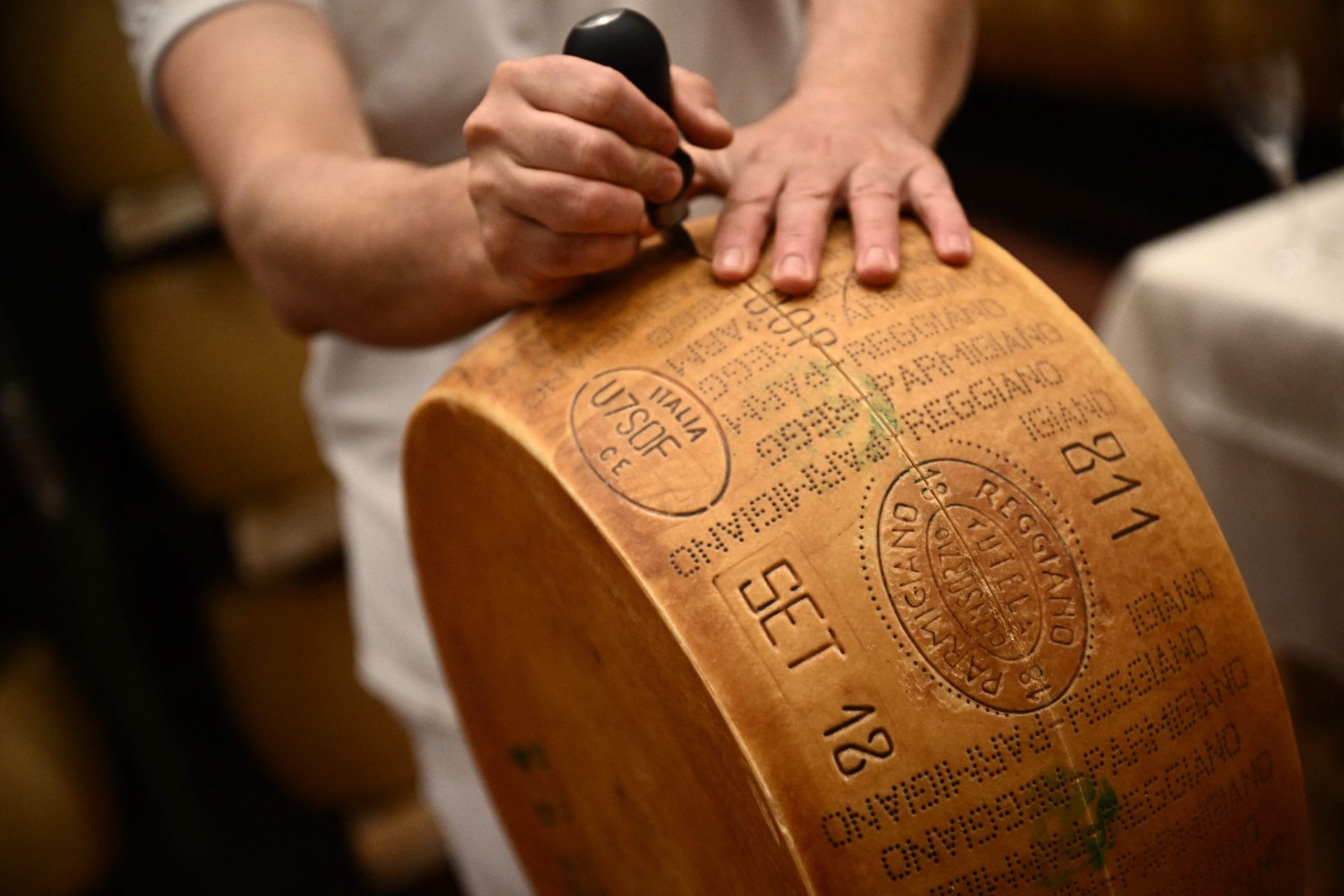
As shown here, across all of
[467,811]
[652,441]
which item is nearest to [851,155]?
[652,441]

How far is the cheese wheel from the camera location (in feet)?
1.74

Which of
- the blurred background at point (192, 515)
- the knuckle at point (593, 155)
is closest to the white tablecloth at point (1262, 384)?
the blurred background at point (192, 515)

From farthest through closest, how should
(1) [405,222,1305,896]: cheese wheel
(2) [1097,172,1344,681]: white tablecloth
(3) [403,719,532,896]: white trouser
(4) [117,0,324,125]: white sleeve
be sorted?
(2) [1097,172,1344,681]: white tablecloth < (3) [403,719,532,896]: white trouser < (4) [117,0,324,125]: white sleeve < (1) [405,222,1305,896]: cheese wheel

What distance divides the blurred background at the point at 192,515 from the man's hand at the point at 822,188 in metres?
1.00

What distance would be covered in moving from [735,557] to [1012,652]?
0.47 ft

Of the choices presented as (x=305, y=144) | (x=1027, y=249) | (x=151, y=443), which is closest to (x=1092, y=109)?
(x=1027, y=249)

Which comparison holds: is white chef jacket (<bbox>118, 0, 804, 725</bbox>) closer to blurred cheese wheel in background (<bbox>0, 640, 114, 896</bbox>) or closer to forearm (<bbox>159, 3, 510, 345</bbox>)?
forearm (<bbox>159, 3, 510, 345</bbox>)

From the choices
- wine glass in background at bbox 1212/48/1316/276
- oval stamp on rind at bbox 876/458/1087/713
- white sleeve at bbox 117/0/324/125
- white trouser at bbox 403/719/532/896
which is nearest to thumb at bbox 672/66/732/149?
oval stamp on rind at bbox 876/458/1087/713

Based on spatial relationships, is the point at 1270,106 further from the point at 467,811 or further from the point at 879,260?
the point at 467,811

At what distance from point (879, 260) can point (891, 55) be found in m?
0.26

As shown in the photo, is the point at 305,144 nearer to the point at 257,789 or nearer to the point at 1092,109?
the point at 257,789

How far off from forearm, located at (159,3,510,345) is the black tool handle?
0.14 metres

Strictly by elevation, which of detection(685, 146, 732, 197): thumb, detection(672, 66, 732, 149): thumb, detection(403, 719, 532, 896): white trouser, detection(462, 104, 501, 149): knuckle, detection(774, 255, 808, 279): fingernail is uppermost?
detection(462, 104, 501, 149): knuckle

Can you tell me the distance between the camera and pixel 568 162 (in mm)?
593
